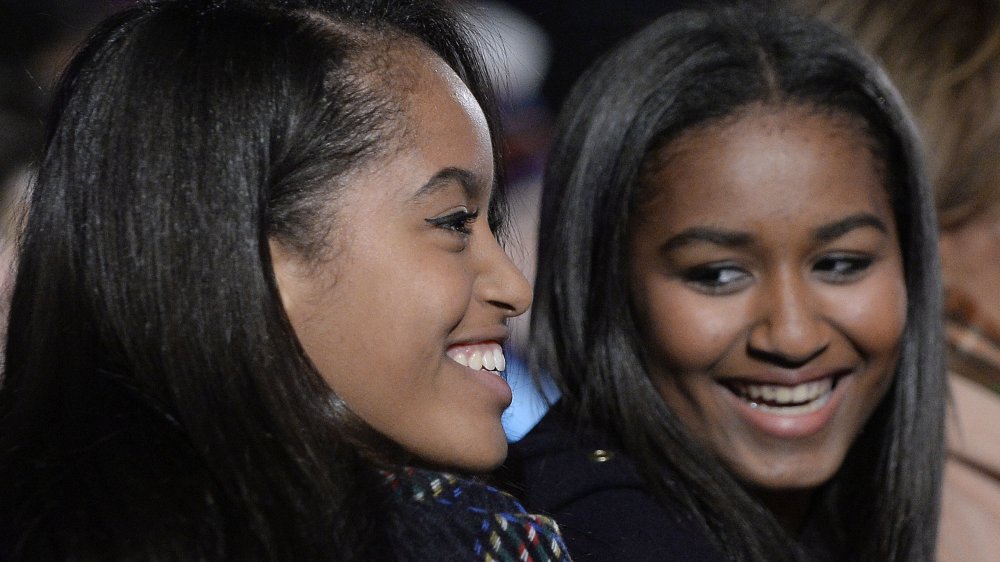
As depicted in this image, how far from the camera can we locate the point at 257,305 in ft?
4.03

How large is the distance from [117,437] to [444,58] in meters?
0.69

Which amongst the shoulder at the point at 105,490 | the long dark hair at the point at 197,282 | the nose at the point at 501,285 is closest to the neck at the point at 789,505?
the nose at the point at 501,285

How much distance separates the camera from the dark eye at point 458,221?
1367 mm

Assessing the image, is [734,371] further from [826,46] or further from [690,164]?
[826,46]

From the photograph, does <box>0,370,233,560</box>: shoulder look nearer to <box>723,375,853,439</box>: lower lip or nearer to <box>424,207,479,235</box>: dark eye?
<box>424,207,479,235</box>: dark eye

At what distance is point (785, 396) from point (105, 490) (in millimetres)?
1066

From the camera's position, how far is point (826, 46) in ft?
6.18

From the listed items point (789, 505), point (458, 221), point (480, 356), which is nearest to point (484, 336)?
point (480, 356)

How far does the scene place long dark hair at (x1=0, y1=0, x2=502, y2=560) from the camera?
1147 mm

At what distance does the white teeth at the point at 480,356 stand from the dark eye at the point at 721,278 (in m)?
0.43

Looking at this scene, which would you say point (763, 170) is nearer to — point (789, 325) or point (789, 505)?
point (789, 325)

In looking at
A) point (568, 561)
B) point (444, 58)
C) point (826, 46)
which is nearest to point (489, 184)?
point (444, 58)

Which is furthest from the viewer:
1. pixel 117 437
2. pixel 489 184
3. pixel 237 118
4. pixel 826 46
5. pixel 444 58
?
pixel 826 46

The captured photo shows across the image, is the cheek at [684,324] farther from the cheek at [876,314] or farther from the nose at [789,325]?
the cheek at [876,314]
